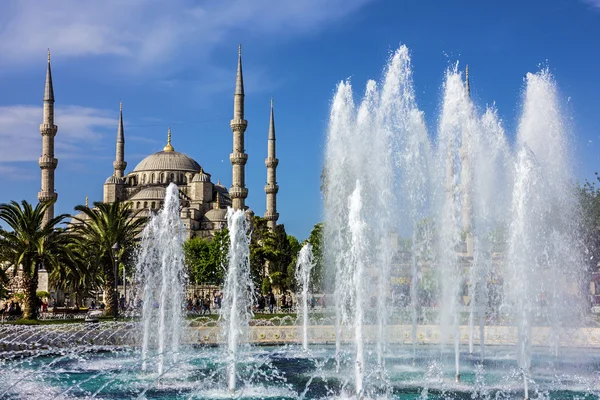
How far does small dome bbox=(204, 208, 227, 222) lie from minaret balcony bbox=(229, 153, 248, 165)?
1673 centimetres

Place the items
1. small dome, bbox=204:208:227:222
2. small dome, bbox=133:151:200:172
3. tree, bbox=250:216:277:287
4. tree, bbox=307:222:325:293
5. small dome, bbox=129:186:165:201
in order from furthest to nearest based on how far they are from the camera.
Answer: small dome, bbox=133:151:200:172 < small dome, bbox=129:186:165:201 < small dome, bbox=204:208:227:222 < tree, bbox=250:216:277:287 < tree, bbox=307:222:325:293

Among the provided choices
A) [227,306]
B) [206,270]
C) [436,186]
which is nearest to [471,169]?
[436,186]

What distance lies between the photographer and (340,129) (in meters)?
20.6

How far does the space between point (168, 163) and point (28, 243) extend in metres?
51.8

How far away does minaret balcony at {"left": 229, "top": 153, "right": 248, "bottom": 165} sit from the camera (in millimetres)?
47438

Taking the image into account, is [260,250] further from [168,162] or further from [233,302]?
[168,162]

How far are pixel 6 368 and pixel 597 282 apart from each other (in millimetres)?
26376

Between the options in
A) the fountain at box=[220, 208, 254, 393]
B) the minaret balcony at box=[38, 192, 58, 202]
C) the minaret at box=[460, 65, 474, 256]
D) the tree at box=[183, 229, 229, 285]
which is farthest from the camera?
the tree at box=[183, 229, 229, 285]

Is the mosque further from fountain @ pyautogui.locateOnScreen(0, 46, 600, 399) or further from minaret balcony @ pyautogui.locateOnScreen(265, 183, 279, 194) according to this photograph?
fountain @ pyautogui.locateOnScreen(0, 46, 600, 399)

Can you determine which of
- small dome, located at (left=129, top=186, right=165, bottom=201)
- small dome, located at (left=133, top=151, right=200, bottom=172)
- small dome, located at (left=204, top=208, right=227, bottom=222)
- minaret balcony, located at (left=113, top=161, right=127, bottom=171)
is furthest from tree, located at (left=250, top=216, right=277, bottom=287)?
small dome, located at (left=133, top=151, right=200, bottom=172)

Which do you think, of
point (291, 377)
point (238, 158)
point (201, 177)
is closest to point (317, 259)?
point (238, 158)

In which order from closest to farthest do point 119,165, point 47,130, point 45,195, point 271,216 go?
point 45,195, point 47,130, point 271,216, point 119,165

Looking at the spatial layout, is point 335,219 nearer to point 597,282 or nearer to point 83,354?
point 83,354

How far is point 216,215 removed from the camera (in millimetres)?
65062
